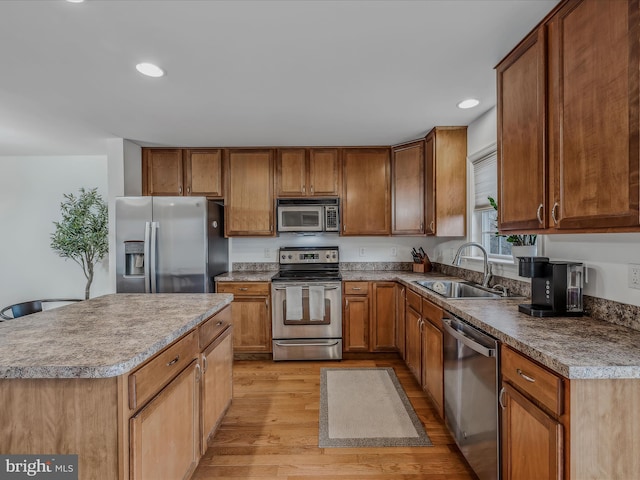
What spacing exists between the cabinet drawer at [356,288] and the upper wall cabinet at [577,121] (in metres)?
1.82

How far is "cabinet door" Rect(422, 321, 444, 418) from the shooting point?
7.11 feet

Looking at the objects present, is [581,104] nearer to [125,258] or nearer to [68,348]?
[68,348]

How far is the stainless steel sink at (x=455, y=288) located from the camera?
2498 millimetres

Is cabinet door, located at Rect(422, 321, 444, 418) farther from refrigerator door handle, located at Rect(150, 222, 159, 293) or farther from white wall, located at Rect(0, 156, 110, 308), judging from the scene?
white wall, located at Rect(0, 156, 110, 308)

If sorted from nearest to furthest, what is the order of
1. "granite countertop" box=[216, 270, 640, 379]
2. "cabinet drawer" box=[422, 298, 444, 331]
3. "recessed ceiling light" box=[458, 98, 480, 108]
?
"granite countertop" box=[216, 270, 640, 379] < "cabinet drawer" box=[422, 298, 444, 331] < "recessed ceiling light" box=[458, 98, 480, 108]

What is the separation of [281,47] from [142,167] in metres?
2.62

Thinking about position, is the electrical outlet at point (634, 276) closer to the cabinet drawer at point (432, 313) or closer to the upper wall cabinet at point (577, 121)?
the upper wall cabinet at point (577, 121)

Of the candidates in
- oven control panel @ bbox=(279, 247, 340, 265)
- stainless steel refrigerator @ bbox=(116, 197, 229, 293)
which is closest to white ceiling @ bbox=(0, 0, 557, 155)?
stainless steel refrigerator @ bbox=(116, 197, 229, 293)

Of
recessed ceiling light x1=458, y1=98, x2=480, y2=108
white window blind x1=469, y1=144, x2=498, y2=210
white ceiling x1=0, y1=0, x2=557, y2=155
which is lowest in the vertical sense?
white window blind x1=469, y1=144, x2=498, y2=210

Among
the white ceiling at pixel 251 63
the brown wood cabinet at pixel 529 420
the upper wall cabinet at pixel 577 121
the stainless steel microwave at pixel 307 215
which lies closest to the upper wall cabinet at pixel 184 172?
the white ceiling at pixel 251 63

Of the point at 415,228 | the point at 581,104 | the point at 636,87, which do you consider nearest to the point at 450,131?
the point at 415,228

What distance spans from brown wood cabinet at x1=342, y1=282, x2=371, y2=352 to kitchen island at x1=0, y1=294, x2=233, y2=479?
6.91 ft

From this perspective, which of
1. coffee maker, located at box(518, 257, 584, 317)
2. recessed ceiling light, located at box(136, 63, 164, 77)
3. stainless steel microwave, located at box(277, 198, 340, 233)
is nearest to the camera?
coffee maker, located at box(518, 257, 584, 317)

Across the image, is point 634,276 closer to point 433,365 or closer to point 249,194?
point 433,365
